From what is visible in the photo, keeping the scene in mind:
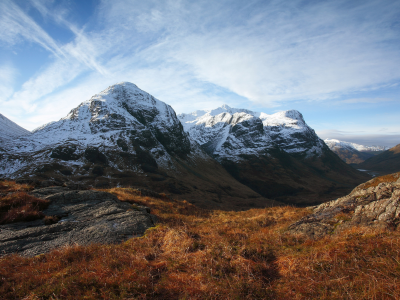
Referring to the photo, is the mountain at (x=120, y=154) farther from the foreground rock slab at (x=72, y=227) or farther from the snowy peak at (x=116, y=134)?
the foreground rock slab at (x=72, y=227)

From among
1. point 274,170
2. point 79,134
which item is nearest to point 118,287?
point 79,134

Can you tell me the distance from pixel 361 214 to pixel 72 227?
14.5m

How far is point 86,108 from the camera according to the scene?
14175cm

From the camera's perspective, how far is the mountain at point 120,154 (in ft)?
269

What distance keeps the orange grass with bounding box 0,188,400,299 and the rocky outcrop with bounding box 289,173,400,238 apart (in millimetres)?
1226

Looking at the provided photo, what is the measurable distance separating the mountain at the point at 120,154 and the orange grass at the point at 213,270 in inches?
2462

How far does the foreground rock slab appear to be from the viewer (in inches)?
317

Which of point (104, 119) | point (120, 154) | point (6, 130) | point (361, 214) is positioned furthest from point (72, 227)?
point (104, 119)

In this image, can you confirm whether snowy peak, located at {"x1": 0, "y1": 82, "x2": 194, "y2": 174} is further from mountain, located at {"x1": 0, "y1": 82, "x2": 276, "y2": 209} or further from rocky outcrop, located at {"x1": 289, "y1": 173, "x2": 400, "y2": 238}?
rocky outcrop, located at {"x1": 289, "y1": 173, "x2": 400, "y2": 238}

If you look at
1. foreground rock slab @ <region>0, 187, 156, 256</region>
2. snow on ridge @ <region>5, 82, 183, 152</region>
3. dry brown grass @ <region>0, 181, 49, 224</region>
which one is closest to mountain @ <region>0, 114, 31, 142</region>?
snow on ridge @ <region>5, 82, 183, 152</region>

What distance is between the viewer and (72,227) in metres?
9.76

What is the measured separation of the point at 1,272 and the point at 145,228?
524 cm

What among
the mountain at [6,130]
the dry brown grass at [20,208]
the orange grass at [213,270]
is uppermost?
the mountain at [6,130]

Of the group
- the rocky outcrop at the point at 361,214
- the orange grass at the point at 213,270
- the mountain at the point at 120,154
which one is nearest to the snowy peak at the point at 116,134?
the mountain at the point at 120,154
